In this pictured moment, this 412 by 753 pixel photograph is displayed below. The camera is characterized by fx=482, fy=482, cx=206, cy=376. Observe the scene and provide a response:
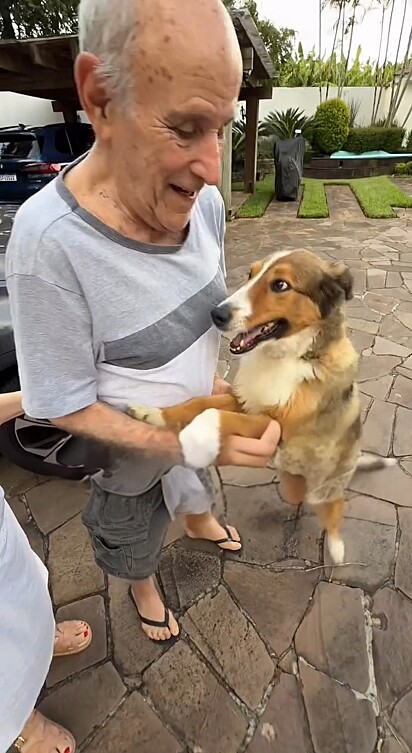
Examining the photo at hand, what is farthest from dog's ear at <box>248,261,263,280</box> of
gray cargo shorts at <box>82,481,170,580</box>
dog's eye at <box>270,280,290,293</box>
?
gray cargo shorts at <box>82,481,170,580</box>

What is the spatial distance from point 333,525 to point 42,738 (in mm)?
1643

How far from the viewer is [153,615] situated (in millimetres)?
2340

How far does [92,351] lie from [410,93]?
85.9ft

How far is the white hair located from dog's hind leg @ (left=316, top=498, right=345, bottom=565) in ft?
7.06

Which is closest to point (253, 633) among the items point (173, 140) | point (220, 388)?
point (220, 388)

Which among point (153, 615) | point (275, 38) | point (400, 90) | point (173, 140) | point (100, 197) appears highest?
point (275, 38)

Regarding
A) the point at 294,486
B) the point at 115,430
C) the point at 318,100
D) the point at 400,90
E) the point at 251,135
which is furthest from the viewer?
the point at 318,100

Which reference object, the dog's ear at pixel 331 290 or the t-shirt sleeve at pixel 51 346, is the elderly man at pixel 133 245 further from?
the dog's ear at pixel 331 290

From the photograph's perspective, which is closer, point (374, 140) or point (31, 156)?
point (31, 156)

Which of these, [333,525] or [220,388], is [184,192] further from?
[333,525]

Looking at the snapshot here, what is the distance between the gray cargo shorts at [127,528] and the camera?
1740mm

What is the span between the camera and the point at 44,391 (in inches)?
48.8

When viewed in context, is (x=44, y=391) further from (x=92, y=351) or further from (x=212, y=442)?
(x=212, y=442)

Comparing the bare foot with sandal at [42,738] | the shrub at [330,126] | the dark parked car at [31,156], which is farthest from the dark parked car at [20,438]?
the shrub at [330,126]
